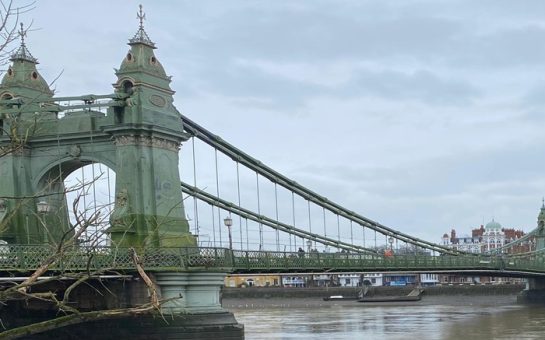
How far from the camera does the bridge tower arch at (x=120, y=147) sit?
113 feet

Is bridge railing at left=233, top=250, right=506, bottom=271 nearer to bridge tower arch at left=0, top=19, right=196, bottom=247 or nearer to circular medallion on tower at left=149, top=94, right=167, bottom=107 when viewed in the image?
bridge tower arch at left=0, top=19, right=196, bottom=247

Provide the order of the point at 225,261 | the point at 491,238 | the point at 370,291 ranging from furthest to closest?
1. the point at 491,238
2. the point at 370,291
3. the point at 225,261

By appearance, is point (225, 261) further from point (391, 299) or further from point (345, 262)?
point (391, 299)

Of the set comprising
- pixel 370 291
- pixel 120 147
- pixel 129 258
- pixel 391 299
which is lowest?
pixel 391 299

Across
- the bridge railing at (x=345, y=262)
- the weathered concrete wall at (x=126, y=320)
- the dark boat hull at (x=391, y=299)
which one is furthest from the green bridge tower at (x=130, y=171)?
the dark boat hull at (x=391, y=299)

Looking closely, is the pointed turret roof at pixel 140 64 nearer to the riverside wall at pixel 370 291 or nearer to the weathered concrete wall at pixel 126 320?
the weathered concrete wall at pixel 126 320

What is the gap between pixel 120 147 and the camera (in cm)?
3469

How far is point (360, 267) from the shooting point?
1945 inches

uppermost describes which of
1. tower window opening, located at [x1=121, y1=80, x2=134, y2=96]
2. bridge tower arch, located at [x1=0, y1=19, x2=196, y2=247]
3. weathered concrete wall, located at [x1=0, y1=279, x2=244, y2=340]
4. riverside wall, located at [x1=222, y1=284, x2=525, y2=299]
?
tower window opening, located at [x1=121, y1=80, x2=134, y2=96]

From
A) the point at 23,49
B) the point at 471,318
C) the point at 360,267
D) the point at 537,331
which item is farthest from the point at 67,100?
the point at 471,318

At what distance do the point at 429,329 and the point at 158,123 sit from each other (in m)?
20.2

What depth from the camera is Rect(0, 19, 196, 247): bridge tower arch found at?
34.4 meters

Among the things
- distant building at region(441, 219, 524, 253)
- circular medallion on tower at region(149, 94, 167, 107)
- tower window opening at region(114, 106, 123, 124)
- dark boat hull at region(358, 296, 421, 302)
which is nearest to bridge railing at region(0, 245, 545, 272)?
tower window opening at region(114, 106, 123, 124)

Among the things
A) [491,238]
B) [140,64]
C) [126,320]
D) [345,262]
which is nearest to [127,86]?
[140,64]
